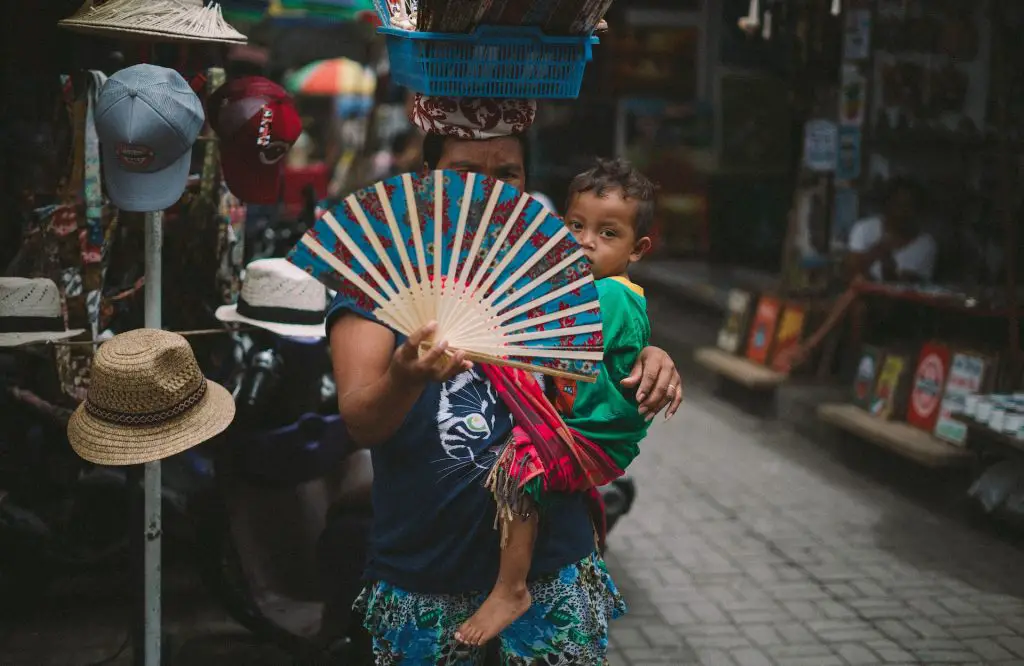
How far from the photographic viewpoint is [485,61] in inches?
93.7

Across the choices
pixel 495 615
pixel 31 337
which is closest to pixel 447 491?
pixel 495 615

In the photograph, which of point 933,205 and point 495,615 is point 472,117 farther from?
point 933,205

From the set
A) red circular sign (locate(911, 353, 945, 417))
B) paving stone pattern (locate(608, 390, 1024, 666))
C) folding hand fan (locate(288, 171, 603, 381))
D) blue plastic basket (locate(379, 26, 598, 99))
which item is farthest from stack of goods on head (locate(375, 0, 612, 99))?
red circular sign (locate(911, 353, 945, 417))

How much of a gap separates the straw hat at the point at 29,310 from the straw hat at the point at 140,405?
508mm

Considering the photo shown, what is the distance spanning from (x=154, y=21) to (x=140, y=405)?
4.10 feet

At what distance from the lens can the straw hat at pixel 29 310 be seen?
11.5ft

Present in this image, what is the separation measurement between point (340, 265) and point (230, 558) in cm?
228

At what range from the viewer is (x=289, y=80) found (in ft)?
50.1

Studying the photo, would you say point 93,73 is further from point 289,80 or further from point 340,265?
point 289,80

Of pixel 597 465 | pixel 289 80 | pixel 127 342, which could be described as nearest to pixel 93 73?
pixel 127 342

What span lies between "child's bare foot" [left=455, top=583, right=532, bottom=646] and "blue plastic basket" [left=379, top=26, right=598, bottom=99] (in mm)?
1029

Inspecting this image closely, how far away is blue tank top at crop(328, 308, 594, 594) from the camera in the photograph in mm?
2250

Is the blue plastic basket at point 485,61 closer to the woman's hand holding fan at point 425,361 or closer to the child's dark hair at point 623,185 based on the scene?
the child's dark hair at point 623,185

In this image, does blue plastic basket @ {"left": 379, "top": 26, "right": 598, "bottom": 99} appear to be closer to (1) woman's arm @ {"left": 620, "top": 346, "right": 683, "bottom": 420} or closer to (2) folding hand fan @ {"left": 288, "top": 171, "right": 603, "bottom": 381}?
(2) folding hand fan @ {"left": 288, "top": 171, "right": 603, "bottom": 381}
